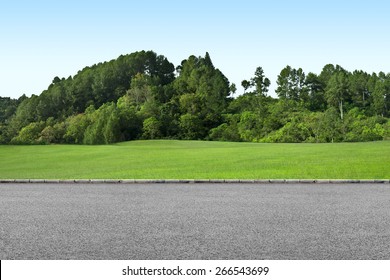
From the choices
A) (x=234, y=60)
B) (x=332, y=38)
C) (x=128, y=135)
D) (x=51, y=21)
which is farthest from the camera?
(x=234, y=60)

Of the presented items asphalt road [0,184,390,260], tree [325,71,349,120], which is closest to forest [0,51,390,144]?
tree [325,71,349,120]

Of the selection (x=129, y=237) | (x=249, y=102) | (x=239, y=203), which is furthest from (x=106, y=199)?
(x=249, y=102)

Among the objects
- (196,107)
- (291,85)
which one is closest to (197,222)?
(196,107)

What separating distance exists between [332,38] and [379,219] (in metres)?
43.3

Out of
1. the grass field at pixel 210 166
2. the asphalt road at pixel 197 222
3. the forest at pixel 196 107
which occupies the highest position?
the forest at pixel 196 107

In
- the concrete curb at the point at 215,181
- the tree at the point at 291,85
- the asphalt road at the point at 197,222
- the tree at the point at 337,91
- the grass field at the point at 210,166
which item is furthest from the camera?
the tree at the point at 291,85

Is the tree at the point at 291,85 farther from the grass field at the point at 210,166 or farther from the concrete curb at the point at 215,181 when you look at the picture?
the concrete curb at the point at 215,181

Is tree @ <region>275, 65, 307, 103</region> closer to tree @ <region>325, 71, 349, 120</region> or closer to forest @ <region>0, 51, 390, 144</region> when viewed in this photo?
forest @ <region>0, 51, 390, 144</region>

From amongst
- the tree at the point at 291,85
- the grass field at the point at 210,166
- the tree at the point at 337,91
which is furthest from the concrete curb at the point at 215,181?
the tree at the point at 291,85

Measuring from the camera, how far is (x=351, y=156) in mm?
19953

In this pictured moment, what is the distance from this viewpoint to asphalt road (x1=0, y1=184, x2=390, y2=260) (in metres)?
5.12

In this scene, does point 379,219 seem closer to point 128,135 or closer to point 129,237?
point 129,237

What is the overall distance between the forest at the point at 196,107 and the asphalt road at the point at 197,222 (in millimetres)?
28732

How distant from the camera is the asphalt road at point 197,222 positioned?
5.12 meters
